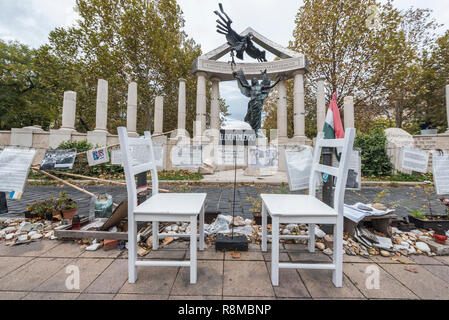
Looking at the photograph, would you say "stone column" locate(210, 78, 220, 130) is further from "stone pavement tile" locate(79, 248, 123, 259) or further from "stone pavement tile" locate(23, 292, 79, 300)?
"stone pavement tile" locate(23, 292, 79, 300)

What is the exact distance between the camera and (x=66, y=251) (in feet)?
6.94

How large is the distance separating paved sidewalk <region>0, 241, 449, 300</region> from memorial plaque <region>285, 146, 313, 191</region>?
77cm

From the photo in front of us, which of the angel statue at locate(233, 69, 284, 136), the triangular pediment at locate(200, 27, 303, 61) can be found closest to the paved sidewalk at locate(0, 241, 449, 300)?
the angel statue at locate(233, 69, 284, 136)

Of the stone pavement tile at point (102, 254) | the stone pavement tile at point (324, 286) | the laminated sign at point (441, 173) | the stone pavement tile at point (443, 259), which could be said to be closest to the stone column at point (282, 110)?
the laminated sign at point (441, 173)

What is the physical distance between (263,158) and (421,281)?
7.64 meters

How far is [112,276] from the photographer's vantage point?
1.67 m

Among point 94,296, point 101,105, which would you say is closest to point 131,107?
point 101,105

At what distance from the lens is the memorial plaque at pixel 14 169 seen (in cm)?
253

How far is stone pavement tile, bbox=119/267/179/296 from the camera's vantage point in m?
1.51

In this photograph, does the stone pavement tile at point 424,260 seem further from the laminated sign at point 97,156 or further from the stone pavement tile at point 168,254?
the laminated sign at point 97,156

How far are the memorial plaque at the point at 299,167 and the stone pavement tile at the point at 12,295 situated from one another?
2564mm
